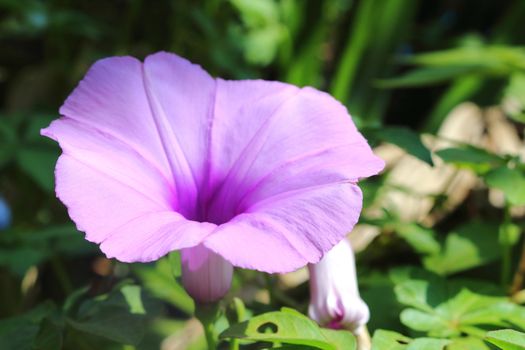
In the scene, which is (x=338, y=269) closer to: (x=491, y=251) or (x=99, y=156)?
(x=99, y=156)

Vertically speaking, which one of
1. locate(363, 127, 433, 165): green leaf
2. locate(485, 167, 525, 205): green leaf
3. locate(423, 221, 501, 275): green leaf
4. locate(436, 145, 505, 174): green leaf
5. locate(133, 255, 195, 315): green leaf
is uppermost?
locate(363, 127, 433, 165): green leaf

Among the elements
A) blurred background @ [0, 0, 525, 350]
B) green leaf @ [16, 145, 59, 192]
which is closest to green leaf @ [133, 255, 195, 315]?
blurred background @ [0, 0, 525, 350]

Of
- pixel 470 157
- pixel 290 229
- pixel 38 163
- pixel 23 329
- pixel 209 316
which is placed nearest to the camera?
pixel 290 229

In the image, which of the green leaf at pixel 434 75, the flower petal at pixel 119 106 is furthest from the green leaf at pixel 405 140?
the green leaf at pixel 434 75

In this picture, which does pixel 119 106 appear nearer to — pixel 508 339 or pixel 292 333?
pixel 292 333

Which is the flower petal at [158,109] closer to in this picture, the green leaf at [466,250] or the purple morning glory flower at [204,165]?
the purple morning glory flower at [204,165]

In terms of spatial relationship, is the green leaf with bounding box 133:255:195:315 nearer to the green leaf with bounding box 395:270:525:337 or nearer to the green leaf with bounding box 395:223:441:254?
the green leaf with bounding box 395:223:441:254

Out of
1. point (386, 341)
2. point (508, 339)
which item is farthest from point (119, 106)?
point (508, 339)

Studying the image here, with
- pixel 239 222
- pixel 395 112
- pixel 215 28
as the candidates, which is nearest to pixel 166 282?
pixel 239 222
